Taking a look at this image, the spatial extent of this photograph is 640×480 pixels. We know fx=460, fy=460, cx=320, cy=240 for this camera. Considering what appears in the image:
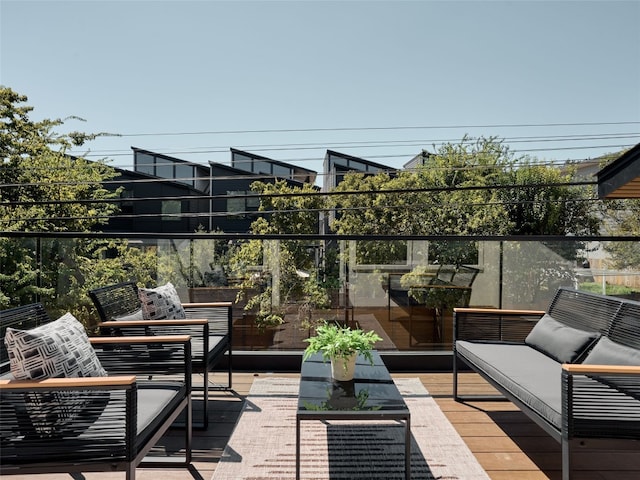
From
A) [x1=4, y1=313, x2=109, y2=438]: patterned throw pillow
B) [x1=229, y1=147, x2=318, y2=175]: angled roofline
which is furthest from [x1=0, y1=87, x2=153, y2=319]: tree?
[x1=229, y1=147, x2=318, y2=175]: angled roofline

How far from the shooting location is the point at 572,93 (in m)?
19.8

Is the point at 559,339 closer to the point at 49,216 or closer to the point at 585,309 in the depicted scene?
the point at 585,309

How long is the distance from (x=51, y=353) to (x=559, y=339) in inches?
115

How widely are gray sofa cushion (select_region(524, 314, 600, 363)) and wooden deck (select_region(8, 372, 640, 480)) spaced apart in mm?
498

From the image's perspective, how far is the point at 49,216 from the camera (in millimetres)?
11023

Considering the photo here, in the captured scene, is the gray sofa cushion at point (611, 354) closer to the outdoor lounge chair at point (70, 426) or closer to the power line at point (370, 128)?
the outdoor lounge chair at point (70, 426)

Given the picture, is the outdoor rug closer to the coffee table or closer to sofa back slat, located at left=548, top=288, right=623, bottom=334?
the coffee table

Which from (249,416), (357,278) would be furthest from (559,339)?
(249,416)

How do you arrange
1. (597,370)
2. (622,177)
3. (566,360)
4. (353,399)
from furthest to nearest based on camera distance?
(622,177) → (566,360) → (353,399) → (597,370)

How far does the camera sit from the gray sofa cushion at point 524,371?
227 cm

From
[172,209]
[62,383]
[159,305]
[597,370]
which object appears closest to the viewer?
[62,383]

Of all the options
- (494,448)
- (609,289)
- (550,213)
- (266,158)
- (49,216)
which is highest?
(266,158)

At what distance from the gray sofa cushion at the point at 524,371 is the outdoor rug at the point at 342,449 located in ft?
1.47

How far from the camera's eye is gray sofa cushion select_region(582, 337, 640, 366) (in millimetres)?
2371
